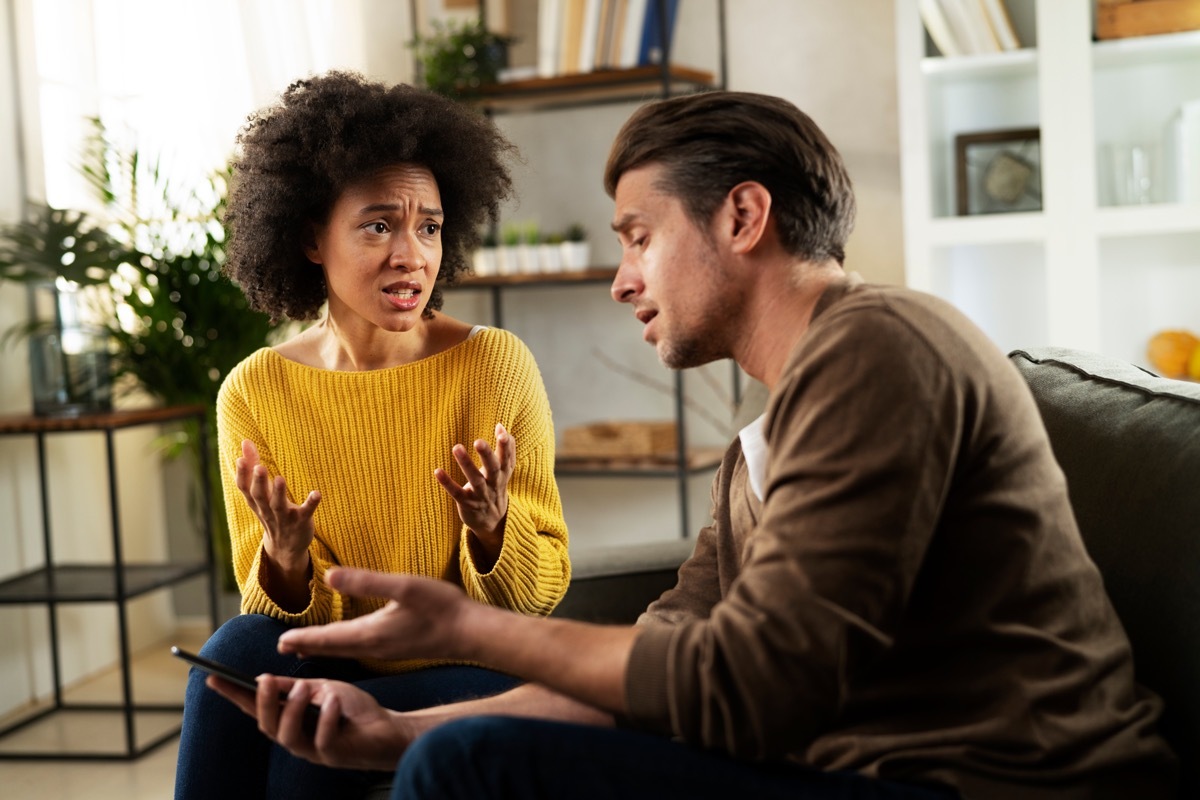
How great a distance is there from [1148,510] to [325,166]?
4.14ft

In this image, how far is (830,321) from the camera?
3.89 ft

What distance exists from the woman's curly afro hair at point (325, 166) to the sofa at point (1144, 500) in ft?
3.16

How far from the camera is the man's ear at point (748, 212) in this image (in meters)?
1.37

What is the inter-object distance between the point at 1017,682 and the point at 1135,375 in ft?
2.18

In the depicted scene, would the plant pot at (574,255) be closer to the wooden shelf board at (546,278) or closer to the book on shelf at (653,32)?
the wooden shelf board at (546,278)

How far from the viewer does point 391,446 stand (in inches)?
81.0

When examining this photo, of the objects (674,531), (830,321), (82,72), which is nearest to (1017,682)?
(830,321)

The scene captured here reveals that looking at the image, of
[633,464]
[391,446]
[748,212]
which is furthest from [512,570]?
[633,464]

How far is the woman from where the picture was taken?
6.29 feet

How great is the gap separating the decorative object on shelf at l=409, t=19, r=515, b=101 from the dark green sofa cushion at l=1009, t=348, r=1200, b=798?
2546 millimetres

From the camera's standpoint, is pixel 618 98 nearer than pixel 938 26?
No

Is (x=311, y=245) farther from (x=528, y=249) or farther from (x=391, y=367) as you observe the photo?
(x=528, y=249)

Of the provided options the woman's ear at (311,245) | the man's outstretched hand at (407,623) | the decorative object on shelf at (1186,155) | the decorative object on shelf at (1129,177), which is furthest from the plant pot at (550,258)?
the man's outstretched hand at (407,623)

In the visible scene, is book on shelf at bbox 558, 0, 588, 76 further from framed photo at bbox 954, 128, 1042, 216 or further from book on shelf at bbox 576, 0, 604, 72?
framed photo at bbox 954, 128, 1042, 216
